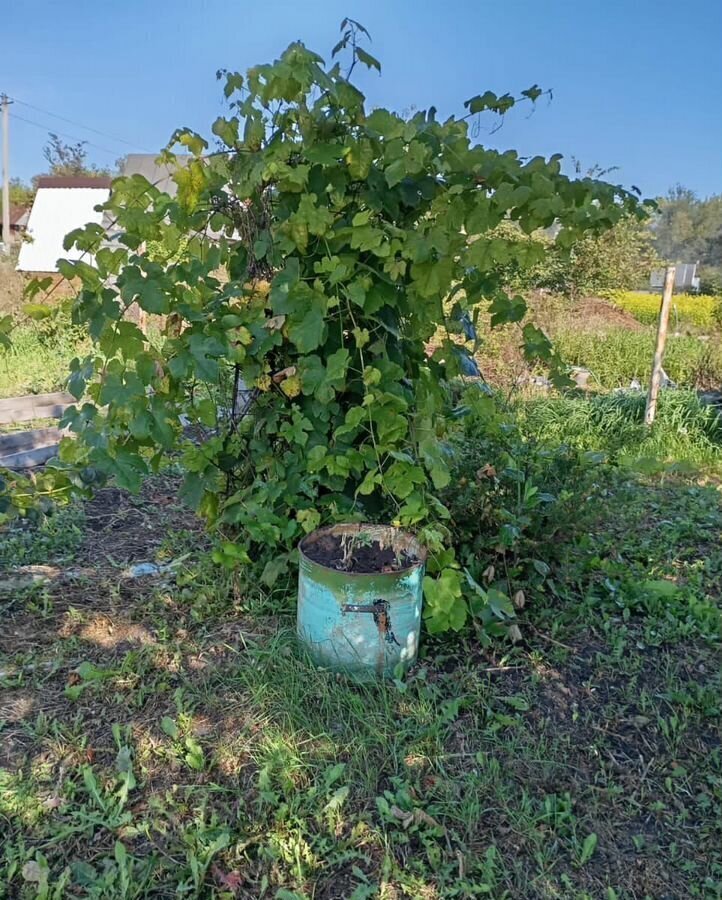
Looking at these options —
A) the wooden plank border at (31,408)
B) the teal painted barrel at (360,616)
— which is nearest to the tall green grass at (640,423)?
the teal painted barrel at (360,616)

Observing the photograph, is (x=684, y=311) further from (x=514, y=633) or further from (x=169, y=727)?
(x=169, y=727)

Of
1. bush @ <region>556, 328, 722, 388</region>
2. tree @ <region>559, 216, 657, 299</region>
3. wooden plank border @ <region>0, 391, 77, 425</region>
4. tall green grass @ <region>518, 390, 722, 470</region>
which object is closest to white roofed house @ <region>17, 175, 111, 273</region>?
wooden plank border @ <region>0, 391, 77, 425</region>

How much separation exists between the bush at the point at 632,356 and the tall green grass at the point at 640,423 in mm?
1364

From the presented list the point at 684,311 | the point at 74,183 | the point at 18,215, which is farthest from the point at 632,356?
the point at 18,215

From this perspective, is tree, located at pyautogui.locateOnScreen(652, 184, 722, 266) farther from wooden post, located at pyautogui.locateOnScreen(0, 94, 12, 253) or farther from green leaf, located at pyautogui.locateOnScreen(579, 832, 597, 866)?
green leaf, located at pyautogui.locateOnScreen(579, 832, 597, 866)

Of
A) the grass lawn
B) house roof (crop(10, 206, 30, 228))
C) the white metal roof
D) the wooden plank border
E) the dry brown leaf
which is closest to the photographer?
the grass lawn

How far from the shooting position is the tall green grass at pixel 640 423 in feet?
17.0

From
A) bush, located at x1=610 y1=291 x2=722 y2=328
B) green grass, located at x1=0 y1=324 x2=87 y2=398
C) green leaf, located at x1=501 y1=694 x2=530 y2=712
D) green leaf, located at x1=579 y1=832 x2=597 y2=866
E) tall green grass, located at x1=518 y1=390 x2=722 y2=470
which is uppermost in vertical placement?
bush, located at x1=610 y1=291 x2=722 y2=328

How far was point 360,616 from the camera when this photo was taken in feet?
6.84

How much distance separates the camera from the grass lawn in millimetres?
1551

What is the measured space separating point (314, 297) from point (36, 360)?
6096 millimetres

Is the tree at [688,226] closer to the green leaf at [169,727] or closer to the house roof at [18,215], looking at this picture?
the house roof at [18,215]

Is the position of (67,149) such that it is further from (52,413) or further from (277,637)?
(277,637)

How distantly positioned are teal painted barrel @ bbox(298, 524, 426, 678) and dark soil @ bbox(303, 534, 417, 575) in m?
0.06
